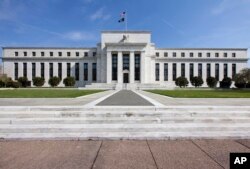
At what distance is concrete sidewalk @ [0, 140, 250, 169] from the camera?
12.9ft

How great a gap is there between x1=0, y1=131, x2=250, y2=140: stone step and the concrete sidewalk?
25 cm

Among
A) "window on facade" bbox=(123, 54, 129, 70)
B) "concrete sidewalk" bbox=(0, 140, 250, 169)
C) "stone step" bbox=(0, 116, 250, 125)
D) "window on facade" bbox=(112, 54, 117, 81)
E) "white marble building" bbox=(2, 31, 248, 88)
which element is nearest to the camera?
"concrete sidewalk" bbox=(0, 140, 250, 169)

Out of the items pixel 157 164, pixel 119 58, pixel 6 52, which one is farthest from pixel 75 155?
pixel 6 52

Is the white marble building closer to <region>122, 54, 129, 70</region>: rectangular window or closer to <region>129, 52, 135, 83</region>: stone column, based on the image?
<region>129, 52, 135, 83</region>: stone column

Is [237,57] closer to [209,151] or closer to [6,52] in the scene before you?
[209,151]

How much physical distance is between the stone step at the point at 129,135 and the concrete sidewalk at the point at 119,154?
247 millimetres

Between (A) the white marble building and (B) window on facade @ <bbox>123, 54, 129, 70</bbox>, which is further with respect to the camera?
(A) the white marble building

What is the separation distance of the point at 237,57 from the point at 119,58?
5049cm

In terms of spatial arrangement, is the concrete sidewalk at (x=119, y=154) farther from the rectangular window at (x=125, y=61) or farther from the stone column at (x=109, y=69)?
the rectangular window at (x=125, y=61)

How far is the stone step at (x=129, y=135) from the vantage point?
5641 millimetres

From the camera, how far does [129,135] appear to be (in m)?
5.78

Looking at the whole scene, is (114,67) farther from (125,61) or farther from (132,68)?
(132,68)

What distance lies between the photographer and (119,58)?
63094 mm

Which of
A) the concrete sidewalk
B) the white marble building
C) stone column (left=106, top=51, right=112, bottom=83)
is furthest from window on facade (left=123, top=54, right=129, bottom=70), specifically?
the concrete sidewalk
